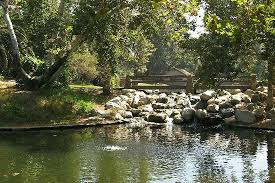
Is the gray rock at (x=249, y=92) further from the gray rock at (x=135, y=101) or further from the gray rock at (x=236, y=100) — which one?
the gray rock at (x=135, y=101)

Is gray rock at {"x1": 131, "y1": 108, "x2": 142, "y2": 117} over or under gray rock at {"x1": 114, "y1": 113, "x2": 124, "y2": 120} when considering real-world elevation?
over

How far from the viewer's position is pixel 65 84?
→ 96.7 ft

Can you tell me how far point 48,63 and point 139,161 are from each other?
17.3 meters

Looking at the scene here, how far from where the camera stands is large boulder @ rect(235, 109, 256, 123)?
24.0m

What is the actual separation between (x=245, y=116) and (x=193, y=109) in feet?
12.0

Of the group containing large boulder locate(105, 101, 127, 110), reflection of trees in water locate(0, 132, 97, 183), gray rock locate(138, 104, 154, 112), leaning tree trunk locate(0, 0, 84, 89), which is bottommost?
reflection of trees in water locate(0, 132, 97, 183)

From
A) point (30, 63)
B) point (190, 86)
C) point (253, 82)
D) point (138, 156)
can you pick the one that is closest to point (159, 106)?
point (190, 86)

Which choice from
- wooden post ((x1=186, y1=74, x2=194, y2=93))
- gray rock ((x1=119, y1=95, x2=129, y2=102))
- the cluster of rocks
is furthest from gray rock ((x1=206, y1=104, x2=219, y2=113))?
wooden post ((x1=186, y1=74, x2=194, y2=93))

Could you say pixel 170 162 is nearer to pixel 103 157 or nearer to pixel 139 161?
pixel 139 161

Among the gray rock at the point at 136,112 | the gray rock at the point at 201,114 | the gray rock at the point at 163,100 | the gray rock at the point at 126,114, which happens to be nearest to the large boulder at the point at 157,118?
the gray rock at the point at 126,114

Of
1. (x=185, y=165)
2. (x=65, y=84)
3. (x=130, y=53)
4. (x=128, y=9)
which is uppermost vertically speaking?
(x=128, y=9)

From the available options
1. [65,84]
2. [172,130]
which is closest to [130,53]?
[65,84]

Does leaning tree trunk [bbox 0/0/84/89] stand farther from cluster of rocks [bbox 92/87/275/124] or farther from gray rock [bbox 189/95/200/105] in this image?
gray rock [bbox 189/95/200/105]

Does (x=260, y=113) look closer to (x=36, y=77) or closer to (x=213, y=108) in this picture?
(x=213, y=108)
